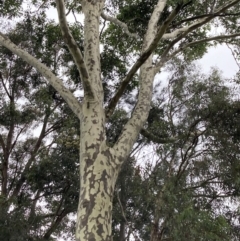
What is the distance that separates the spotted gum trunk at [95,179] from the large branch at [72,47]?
0.62 ft

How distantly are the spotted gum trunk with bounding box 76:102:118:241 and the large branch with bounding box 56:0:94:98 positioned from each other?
7.4 inches

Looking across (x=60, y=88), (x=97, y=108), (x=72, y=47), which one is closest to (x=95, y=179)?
(x=97, y=108)

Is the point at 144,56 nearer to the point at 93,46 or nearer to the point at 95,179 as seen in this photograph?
the point at 93,46

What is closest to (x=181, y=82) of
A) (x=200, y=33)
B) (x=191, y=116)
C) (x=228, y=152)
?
(x=200, y=33)

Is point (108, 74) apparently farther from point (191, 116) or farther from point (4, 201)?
point (4, 201)

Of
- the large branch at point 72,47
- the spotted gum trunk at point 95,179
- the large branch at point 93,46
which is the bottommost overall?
the spotted gum trunk at point 95,179

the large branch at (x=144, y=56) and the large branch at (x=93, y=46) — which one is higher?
the large branch at (x=93, y=46)

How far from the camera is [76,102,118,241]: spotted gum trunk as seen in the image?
3234mm

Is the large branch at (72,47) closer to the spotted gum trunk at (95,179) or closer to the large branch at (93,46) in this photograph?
the large branch at (93,46)

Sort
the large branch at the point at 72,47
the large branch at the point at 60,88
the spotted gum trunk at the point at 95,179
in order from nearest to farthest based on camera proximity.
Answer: the spotted gum trunk at the point at 95,179
the large branch at the point at 72,47
the large branch at the point at 60,88

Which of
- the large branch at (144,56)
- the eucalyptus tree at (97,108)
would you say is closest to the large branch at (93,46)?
the eucalyptus tree at (97,108)

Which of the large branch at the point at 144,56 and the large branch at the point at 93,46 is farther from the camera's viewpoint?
the large branch at the point at 93,46

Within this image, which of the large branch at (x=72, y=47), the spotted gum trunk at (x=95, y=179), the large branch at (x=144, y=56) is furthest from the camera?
the large branch at (x=144, y=56)

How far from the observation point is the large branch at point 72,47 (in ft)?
11.4
